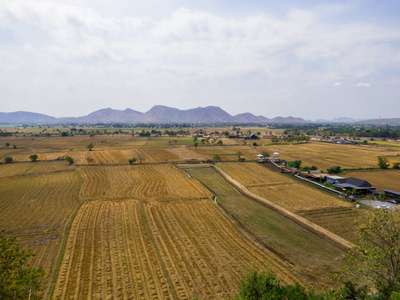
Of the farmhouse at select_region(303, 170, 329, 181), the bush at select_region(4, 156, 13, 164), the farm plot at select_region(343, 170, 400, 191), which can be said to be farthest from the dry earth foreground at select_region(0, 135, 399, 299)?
the bush at select_region(4, 156, 13, 164)

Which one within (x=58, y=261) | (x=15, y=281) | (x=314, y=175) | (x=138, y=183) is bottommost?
(x=58, y=261)

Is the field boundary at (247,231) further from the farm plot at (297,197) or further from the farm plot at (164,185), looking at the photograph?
the farm plot at (297,197)

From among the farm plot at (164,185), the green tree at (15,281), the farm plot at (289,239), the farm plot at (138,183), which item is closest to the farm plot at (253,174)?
the farm plot at (289,239)

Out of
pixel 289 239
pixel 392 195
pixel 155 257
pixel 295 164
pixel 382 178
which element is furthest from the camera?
pixel 295 164

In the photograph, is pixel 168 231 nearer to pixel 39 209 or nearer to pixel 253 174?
pixel 39 209

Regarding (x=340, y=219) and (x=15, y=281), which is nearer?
(x=15, y=281)

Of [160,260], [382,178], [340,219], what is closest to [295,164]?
[382,178]

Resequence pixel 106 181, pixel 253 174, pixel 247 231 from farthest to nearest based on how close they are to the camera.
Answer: pixel 253 174, pixel 106 181, pixel 247 231
